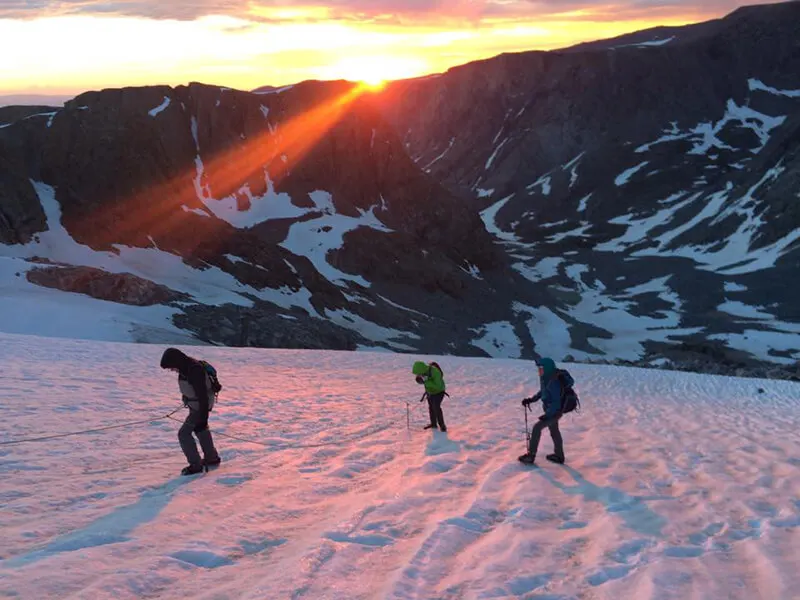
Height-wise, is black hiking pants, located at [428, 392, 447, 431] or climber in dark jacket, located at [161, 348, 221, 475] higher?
climber in dark jacket, located at [161, 348, 221, 475]

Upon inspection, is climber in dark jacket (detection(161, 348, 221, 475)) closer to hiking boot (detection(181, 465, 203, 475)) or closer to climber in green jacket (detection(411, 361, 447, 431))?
hiking boot (detection(181, 465, 203, 475))

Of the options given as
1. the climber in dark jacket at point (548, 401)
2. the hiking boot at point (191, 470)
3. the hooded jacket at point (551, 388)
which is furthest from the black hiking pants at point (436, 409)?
the hiking boot at point (191, 470)

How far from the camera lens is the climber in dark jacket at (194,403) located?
9.29 meters

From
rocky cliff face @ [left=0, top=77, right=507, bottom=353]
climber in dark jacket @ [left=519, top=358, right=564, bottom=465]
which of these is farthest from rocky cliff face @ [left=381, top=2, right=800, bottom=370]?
climber in dark jacket @ [left=519, top=358, right=564, bottom=465]

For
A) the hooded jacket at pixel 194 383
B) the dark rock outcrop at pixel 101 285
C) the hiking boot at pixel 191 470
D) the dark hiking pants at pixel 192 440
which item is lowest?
the dark rock outcrop at pixel 101 285

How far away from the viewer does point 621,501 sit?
861 centimetres

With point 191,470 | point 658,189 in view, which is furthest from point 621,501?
point 658,189

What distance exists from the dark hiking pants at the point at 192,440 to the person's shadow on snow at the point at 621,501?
4.40 meters

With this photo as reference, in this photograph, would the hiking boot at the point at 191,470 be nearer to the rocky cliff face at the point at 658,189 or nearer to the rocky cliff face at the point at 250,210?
the rocky cliff face at the point at 250,210

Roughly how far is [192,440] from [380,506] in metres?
2.91

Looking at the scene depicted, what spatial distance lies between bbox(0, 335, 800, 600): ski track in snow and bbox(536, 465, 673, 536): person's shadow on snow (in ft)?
0.14

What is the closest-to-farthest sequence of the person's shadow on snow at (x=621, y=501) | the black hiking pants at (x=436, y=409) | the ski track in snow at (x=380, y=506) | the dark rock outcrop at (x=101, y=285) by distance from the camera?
the ski track in snow at (x=380, y=506) → the person's shadow on snow at (x=621, y=501) → the black hiking pants at (x=436, y=409) → the dark rock outcrop at (x=101, y=285)

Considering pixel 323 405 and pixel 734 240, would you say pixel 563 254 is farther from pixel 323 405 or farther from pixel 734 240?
pixel 323 405

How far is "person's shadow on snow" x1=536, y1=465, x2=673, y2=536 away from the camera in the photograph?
7.61 metres
